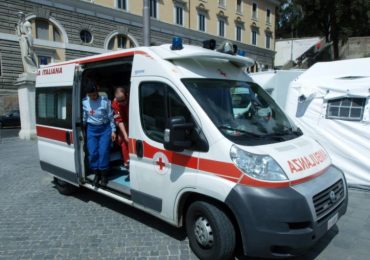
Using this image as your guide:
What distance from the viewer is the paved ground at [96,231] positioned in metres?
4.09

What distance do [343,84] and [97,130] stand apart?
4854mm

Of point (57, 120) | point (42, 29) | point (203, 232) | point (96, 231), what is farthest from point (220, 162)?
point (42, 29)

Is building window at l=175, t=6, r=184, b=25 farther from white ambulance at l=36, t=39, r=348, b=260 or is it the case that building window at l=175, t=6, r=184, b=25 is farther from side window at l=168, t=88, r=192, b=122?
side window at l=168, t=88, r=192, b=122

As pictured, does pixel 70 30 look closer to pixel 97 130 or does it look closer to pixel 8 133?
pixel 8 133

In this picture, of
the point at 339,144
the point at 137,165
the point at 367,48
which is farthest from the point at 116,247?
the point at 367,48

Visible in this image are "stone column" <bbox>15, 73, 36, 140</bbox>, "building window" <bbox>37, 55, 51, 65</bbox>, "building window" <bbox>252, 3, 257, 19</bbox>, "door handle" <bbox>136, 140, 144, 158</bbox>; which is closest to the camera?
"door handle" <bbox>136, 140, 144, 158</bbox>

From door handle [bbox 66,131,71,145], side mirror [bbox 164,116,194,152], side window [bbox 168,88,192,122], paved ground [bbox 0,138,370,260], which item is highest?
side window [bbox 168,88,192,122]

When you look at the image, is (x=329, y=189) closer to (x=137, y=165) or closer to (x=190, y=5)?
(x=137, y=165)

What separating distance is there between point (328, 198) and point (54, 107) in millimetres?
4689

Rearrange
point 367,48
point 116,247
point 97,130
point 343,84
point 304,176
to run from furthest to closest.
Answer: point 367,48 → point 343,84 → point 97,130 → point 116,247 → point 304,176

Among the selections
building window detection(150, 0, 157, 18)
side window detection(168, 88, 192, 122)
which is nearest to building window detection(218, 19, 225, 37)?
building window detection(150, 0, 157, 18)

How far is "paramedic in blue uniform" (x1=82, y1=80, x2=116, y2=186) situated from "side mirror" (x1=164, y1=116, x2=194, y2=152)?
197cm

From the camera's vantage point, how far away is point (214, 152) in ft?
11.7

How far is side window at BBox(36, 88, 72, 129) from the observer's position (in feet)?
18.6
